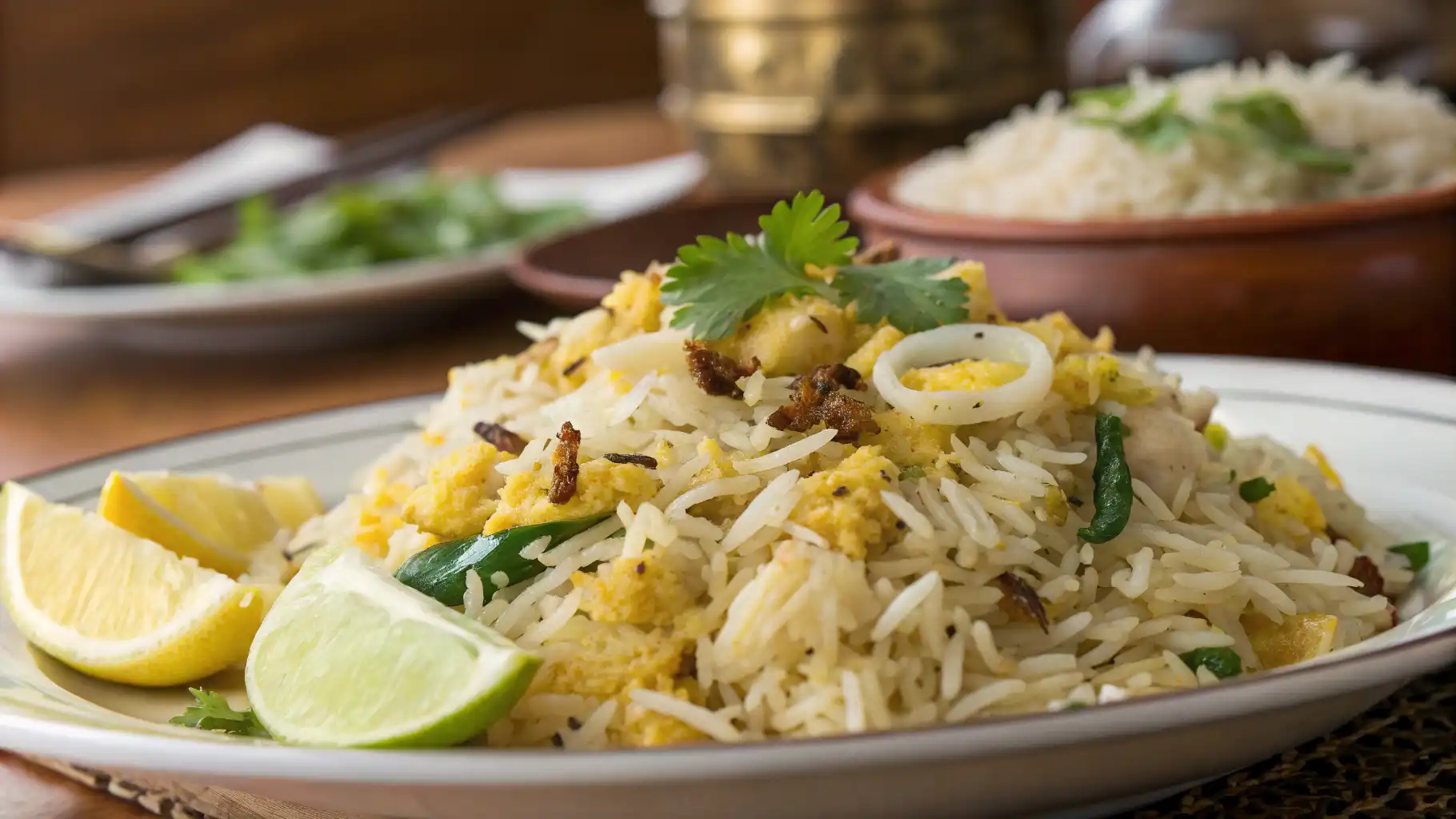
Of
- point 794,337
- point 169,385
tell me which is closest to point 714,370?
point 794,337

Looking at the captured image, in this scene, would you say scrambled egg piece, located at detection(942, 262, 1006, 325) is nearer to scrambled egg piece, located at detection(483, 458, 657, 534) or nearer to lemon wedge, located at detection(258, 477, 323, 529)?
scrambled egg piece, located at detection(483, 458, 657, 534)

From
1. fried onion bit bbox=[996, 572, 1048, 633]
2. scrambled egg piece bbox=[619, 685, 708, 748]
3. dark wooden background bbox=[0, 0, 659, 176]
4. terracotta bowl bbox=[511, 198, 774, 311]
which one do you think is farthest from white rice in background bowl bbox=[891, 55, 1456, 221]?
dark wooden background bbox=[0, 0, 659, 176]

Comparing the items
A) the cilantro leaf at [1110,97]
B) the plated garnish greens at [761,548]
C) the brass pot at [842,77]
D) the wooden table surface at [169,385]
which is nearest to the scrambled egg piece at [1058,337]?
the plated garnish greens at [761,548]

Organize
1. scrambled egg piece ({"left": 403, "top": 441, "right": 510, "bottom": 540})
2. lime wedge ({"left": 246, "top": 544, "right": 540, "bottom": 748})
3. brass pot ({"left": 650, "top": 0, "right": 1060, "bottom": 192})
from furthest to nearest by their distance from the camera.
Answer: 1. brass pot ({"left": 650, "top": 0, "right": 1060, "bottom": 192})
2. scrambled egg piece ({"left": 403, "top": 441, "right": 510, "bottom": 540})
3. lime wedge ({"left": 246, "top": 544, "right": 540, "bottom": 748})

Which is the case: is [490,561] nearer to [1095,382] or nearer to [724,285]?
[724,285]

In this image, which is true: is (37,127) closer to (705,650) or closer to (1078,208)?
(1078,208)

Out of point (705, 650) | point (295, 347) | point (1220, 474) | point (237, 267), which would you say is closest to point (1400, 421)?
point (1220, 474)
